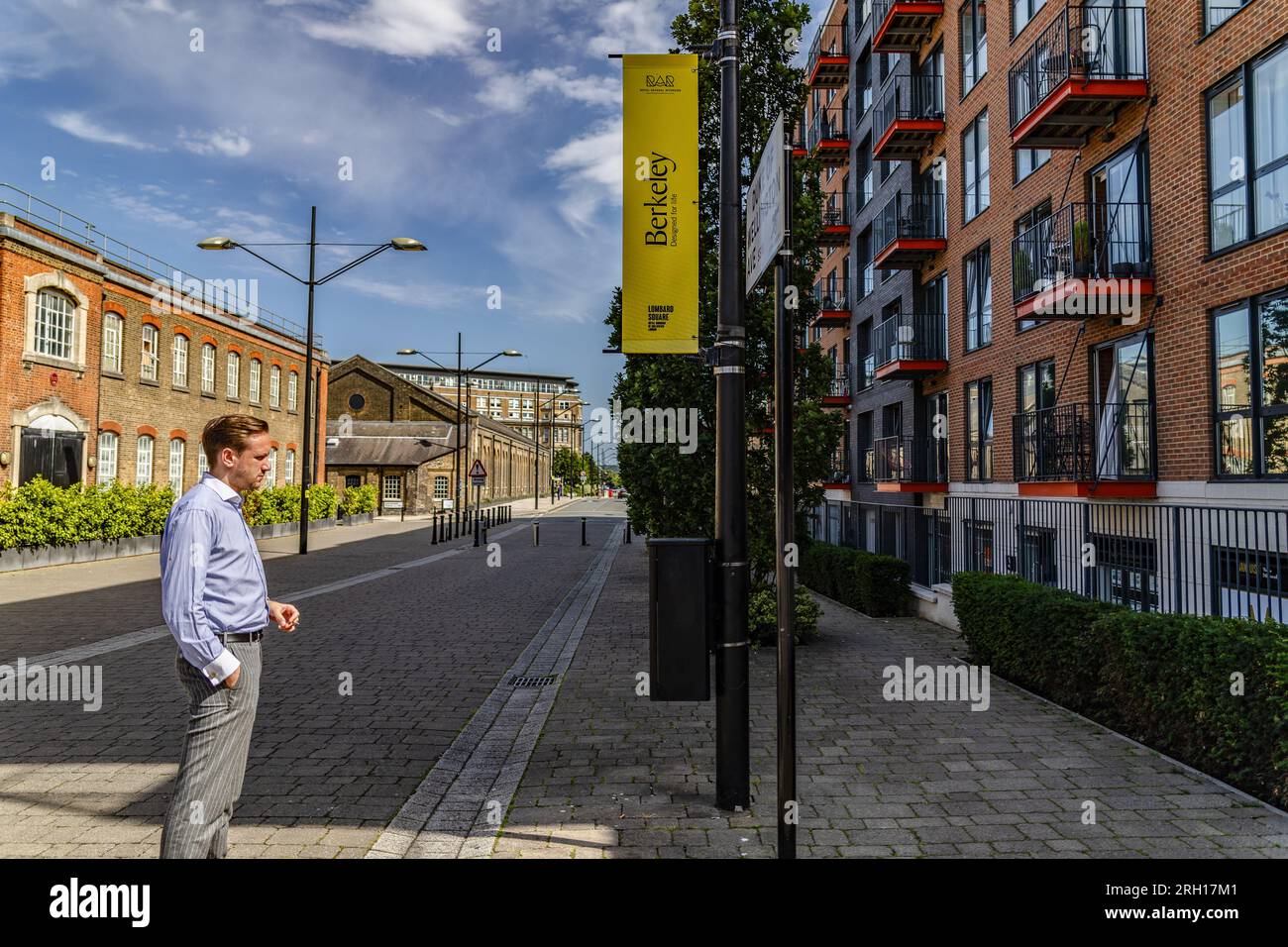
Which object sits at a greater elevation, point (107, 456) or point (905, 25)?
point (905, 25)

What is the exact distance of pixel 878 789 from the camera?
4781 millimetres

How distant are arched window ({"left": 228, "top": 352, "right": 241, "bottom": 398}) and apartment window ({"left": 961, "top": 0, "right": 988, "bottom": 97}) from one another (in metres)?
27.7

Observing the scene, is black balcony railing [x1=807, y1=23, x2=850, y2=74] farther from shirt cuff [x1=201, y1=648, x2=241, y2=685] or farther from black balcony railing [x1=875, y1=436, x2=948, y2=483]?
shirt cuff [x1=201, y1=648, x2=241, y2=685]

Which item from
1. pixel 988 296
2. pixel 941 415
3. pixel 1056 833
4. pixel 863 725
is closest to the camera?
pixel 1056 833

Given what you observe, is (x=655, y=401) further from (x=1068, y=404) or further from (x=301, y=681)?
(x=1068, y=404)

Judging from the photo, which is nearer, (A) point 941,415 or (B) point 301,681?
(B) point 301,681

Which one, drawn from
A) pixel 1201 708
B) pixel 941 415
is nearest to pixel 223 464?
pixel 1201 708

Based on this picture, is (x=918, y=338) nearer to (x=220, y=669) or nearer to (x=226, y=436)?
(x=226, y=436)

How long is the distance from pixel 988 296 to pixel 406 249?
44.9 feet

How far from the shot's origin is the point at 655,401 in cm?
965

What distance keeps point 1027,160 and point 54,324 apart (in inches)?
968

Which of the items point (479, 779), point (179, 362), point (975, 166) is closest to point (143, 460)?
point (179, 362)
